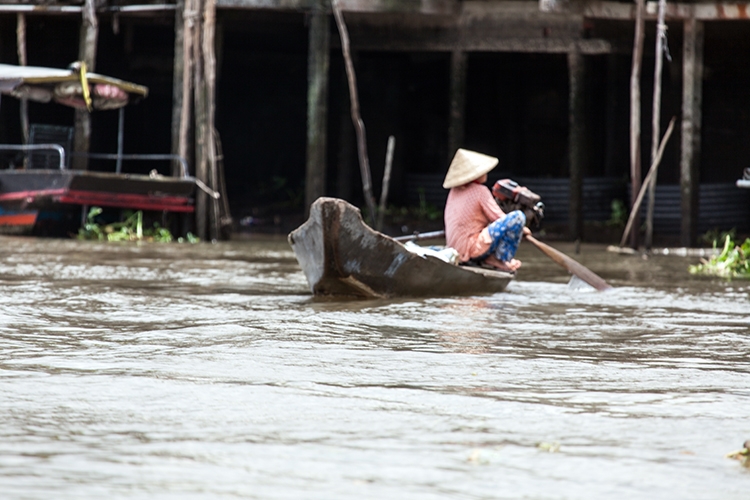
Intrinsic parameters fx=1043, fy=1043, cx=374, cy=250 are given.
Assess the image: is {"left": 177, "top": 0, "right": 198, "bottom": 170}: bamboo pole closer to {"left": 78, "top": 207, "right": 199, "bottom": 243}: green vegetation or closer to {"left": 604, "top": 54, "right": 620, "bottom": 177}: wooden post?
{"left": 78, "top": 207, "right": 199, "bottom": 243}: green vegetation

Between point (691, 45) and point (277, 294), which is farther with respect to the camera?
point (691, 45)

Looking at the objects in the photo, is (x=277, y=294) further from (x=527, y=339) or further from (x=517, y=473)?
(x=517, y=473)

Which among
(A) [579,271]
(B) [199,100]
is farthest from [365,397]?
(B) [199,100]

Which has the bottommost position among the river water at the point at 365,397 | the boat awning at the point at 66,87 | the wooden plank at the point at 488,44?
the river water at the point at 365,397

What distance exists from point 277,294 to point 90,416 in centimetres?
417

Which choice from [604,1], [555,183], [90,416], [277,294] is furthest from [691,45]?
[90,416]

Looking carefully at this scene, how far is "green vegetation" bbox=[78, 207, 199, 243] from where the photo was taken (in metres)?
13.1

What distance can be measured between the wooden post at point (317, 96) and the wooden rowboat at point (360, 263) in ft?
20.1

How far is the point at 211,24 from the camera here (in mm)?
12797

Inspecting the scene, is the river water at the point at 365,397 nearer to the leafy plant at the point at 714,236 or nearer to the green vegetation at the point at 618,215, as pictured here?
the leafy plant at the point at 714,236

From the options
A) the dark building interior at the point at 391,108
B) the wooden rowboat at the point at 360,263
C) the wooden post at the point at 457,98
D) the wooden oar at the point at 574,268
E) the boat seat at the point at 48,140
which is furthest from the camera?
the dark building interior at the point at 391,108

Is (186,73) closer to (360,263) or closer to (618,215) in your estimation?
(618,215)

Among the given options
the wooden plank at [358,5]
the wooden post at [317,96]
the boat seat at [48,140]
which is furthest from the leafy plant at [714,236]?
the boat seat at [48,140]

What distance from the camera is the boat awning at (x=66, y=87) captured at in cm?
1221
